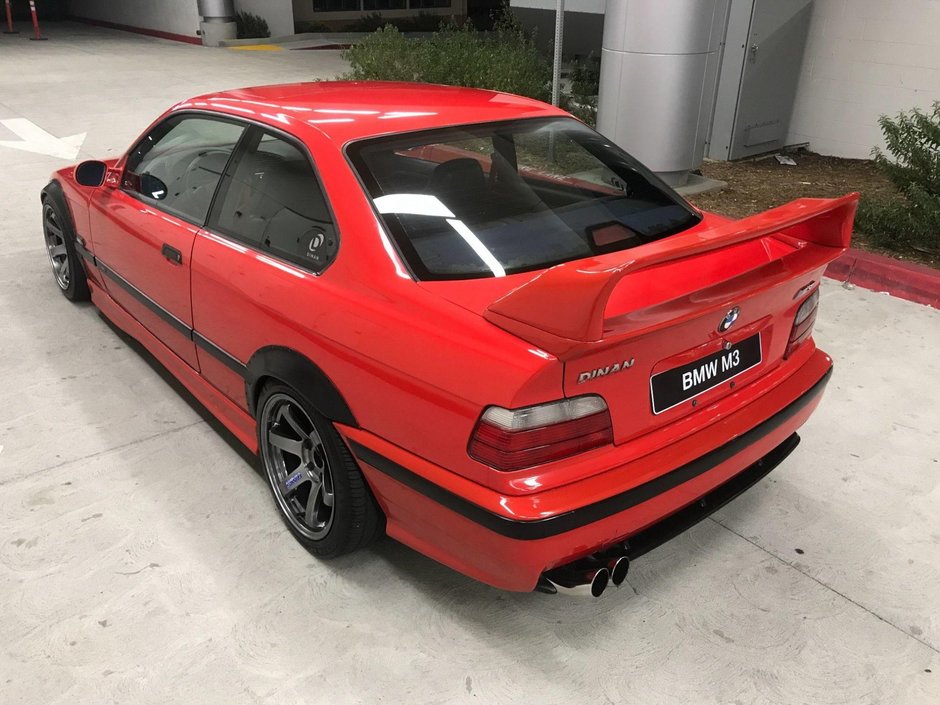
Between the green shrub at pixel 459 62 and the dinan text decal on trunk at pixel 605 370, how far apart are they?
23.5 feet

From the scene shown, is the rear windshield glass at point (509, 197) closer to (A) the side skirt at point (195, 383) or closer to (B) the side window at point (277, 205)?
(B) the side window at point (277, 205)

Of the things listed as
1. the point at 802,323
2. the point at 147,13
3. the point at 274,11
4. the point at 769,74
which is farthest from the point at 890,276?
the point at 147,13

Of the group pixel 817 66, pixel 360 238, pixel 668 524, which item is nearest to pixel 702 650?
pixel 668 524

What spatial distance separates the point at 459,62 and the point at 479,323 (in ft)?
25.3

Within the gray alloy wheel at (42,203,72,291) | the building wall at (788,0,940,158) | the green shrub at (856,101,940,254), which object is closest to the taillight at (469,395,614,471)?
the gray alloy wheel at (42,203,72,291)

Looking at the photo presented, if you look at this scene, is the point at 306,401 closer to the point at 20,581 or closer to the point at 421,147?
the point at 421,147

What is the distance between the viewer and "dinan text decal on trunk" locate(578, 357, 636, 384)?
1950mm

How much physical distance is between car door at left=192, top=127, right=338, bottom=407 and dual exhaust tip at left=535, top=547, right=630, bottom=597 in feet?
3.44

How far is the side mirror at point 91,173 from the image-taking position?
3.63 m

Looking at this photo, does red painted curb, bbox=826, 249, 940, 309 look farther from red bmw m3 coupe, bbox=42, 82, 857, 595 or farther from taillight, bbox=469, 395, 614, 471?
taillight, bbox=469, 395, 614, 471

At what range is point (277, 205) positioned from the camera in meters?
2.71

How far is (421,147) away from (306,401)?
0.92m

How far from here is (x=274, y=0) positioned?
2050 cm

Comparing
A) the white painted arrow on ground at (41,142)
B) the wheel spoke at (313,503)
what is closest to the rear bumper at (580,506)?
the wheel spoke at (313,503)
